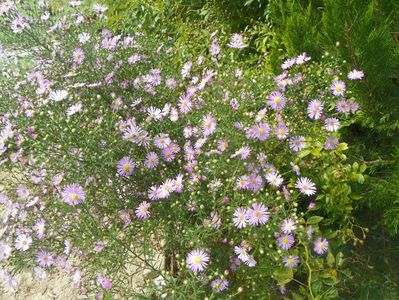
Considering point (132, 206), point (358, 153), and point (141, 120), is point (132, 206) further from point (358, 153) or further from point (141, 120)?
point (358, 153)

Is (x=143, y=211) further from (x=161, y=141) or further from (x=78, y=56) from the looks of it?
(x=78, y=56)

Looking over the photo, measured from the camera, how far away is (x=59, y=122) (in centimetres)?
196

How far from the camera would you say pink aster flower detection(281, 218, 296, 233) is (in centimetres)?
177

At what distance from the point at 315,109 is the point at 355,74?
0.24 meters

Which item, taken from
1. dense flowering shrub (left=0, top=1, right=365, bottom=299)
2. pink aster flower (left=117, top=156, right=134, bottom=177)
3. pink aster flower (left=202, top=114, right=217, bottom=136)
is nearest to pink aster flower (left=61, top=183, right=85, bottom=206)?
dense flowering shrub (left=0, top=1, right=365, bottom=299)

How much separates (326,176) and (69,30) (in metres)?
1.50

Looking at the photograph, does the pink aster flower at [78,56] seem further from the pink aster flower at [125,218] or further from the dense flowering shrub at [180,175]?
the pink aster flower at [125,218]

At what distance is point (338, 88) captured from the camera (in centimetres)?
205

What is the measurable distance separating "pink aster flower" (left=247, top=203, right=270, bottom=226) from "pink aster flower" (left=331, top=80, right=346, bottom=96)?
0.63m

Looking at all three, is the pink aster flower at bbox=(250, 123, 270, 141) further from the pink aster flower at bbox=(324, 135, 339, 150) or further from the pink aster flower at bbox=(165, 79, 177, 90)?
the pink aster flower at bbox=(165, 79, 177, 90)

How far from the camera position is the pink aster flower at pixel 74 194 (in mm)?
1852

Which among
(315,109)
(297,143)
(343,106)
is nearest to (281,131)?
(297,143)

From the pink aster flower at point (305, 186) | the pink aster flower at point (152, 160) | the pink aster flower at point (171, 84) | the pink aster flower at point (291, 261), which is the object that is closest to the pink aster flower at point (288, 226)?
the pink aster flower at point (291, 261)

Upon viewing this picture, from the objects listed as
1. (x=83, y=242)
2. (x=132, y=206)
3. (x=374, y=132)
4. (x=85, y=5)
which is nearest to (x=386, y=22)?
(x=374, y=132)
